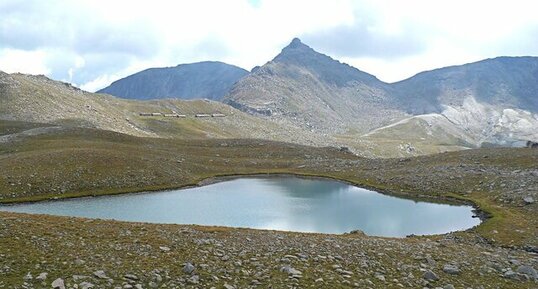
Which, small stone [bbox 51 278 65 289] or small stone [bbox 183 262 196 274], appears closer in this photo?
small stone [bbox 51 278 65 289]

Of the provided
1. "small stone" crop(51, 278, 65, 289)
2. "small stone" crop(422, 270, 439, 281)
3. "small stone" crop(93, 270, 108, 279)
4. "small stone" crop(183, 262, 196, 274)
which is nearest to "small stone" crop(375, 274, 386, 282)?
"small stone" crop(422, 270, 439, 281)

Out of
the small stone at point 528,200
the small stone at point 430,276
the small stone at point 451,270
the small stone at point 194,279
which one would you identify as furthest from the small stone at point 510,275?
the small stone at point 528,200

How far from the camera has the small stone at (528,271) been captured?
2567 centimetres

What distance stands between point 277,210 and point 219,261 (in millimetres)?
33212

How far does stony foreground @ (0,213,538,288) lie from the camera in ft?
67.3

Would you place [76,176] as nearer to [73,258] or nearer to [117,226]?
[117,226]

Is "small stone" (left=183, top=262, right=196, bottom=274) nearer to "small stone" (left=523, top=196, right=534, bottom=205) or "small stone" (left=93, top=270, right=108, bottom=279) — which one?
"small stone" (left=93, top=270, right=108, bottom=279)

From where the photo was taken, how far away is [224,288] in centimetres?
2062

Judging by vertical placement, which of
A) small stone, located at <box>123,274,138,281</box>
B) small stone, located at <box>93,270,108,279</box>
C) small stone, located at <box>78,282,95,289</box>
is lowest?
small stone, located at <box>123,274,138,281</box>

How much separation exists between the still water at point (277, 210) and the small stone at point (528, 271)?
1863cm

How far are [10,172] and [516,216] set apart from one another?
62262 mm

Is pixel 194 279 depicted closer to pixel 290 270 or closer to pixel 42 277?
pixel 290 270

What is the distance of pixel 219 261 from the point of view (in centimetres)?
2406

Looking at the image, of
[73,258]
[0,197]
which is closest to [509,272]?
[73,258]
